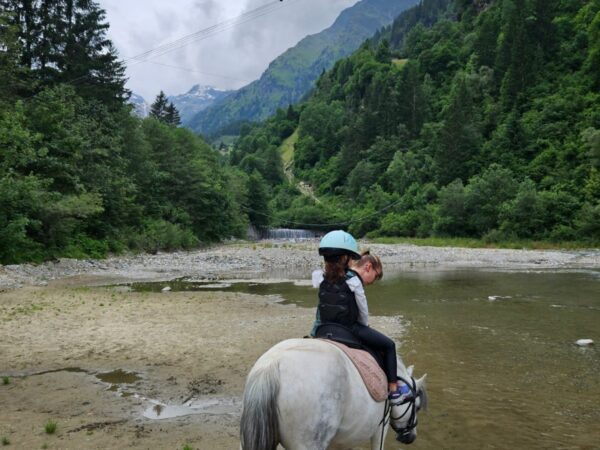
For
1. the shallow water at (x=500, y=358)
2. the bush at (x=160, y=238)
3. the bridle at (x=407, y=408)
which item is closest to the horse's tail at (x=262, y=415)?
the bridle at (x=407, y=408)

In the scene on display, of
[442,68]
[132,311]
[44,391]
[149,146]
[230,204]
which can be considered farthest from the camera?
[442,68]

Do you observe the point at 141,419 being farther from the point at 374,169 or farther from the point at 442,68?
the point at 442,68

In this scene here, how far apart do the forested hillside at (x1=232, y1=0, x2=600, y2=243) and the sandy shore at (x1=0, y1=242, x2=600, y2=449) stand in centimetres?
5004

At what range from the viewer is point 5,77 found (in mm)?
31500

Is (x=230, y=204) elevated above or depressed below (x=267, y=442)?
above

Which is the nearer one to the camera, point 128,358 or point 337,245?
point 337,245

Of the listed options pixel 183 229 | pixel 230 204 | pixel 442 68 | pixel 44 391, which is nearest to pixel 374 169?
pixel 442 68

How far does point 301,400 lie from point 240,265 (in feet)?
114

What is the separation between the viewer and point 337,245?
511 centimetres

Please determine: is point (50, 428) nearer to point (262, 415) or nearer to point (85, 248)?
point (262, 415)

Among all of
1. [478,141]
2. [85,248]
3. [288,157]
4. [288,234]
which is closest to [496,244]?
[478,141]

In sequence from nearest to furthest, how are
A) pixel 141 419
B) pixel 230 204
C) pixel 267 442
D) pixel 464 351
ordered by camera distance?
1. pixel 267 442
2. pixel 141 419
3. pixel 464 351
4. pixel 230 204

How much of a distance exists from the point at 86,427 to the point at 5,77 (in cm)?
3276

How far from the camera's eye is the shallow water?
7.42m
